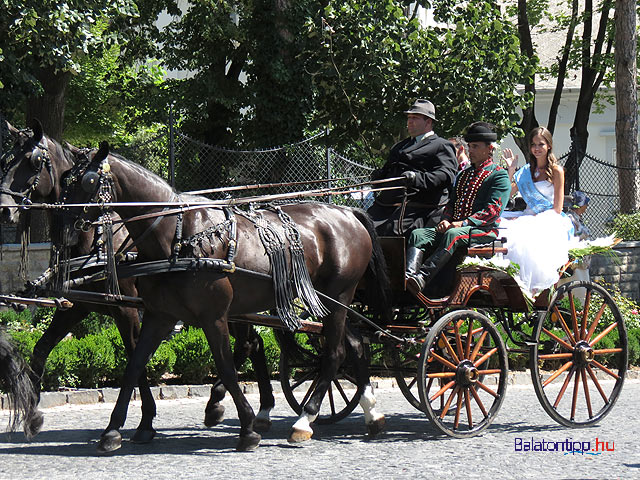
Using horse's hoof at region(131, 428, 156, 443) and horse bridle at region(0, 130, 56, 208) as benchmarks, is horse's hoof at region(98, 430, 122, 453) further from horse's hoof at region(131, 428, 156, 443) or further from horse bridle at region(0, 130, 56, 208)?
horse bridle at region(0, 130, 56, 208)

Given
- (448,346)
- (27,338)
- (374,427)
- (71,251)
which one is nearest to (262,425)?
(374,427)

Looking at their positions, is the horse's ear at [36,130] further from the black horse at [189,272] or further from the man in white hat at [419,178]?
the man in white hat at [419,178]

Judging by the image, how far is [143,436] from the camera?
7.82 meters

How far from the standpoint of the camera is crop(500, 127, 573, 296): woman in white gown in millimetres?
8461

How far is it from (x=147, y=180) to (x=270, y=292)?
1.29 metres

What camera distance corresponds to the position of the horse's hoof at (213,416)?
8.63 meters

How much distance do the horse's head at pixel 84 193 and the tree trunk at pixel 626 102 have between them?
13.2 meters

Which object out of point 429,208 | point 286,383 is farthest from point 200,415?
point 429,208

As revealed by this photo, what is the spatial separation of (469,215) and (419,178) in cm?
58

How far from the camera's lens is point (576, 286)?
8859mm

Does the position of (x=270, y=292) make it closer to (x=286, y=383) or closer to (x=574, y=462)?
(x=286, y=383)

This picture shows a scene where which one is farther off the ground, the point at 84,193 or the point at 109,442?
the point at 84,193

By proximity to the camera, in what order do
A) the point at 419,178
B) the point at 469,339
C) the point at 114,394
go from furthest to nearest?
the point at 114,394, the point at 419,178, the point at 469,339

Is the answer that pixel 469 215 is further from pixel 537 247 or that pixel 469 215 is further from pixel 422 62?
pixel 422 62
